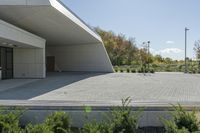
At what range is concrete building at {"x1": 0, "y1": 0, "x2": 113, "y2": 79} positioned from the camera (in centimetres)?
1641

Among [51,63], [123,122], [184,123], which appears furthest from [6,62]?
[184,123]

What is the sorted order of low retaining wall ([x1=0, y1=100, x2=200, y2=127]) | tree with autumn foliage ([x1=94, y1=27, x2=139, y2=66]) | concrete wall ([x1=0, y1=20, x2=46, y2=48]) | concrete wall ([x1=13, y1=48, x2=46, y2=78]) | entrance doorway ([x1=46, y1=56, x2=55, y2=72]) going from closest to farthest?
low retaining wall ([x1=0, y1=100, x2=200, y2=127]) → concrete wall ([x1=0, y1=20, x2=46, y2=48]) → concrete wall ([x1=13, y1=48, x2=46, y2=78]) → entrance doorway ([x1=46, y1=56, x2=55, y2=72]) → tree with autumn foliage ([x1=94, y1=27, x2=139, y2=66])

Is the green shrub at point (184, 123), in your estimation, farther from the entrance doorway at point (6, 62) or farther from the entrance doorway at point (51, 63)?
the entrance doorway at point (51, 63)

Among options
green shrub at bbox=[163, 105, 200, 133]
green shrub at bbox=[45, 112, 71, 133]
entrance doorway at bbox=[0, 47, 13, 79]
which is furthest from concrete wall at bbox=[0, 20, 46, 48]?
green shrub at bbox=[163, 105, 200, 133]

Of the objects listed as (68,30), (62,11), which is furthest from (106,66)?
(62,11)

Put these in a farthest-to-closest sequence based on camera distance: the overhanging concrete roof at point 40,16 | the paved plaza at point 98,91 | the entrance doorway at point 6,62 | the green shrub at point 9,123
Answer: the entrance doorway at point 6,62 < the overhanging concrete roof at point 40,16 < the paved plaza at point 98,91 < the green shrub at point 9,123

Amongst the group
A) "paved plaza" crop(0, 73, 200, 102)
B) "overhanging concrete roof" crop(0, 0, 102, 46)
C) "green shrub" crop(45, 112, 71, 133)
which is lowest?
"paved plaza" crop(0, 73, 200, 102)

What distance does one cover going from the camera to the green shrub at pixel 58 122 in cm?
469

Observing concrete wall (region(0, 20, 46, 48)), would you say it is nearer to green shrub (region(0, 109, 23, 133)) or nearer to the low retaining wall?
the low retaining wall

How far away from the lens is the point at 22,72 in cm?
2433

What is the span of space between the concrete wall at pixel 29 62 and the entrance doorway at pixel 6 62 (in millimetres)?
348

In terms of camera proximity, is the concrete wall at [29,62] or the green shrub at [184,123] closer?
the green shrub at [184,123]

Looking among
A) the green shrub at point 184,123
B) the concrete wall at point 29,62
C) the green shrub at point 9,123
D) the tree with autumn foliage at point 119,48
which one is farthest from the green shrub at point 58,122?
the tree with autumn foliage at point 119,48

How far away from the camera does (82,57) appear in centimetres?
3556
